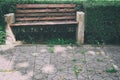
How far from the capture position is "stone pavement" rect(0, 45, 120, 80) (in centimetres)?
537

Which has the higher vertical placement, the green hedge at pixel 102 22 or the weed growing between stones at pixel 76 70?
the green hedge at pixel 102 22

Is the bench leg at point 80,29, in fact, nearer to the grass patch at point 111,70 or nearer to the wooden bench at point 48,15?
the wooden bench at point 48,15

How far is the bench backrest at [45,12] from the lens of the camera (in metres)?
7.02

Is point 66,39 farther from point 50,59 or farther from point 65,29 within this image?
point 50,59

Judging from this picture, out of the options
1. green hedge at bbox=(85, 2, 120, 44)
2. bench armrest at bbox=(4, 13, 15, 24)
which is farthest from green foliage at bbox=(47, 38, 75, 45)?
bench armrest at bbox=(4, 13, 15, 24)

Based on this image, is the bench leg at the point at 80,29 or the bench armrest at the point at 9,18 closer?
the bench armrest at the point at 9,18

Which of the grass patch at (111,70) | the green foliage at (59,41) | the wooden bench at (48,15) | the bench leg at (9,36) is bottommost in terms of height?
the grass patch at (111,70)

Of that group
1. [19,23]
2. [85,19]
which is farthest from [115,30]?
[19,23]

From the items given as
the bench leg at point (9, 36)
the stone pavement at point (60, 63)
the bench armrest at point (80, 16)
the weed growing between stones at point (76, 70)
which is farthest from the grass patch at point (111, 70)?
the bench leg at point (9, 36)

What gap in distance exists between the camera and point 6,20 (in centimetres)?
669

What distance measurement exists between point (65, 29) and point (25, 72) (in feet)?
7.85

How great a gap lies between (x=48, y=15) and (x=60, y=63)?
1.78 metres

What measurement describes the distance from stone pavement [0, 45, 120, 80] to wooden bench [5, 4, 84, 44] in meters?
0.65

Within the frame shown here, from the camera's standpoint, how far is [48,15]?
7.12 m
